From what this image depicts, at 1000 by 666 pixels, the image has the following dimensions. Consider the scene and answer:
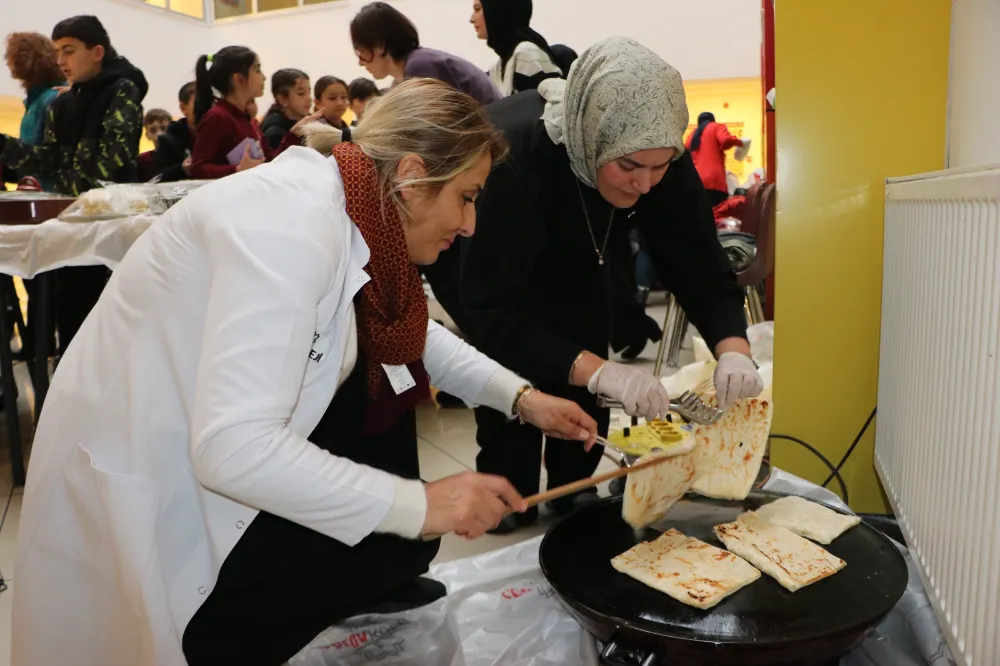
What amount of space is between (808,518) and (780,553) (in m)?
0.16

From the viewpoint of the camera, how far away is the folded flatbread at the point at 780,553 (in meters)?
1.17

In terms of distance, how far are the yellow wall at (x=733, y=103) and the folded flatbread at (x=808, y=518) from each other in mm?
7199

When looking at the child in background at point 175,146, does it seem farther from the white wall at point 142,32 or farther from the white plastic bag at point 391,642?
the white wall at point 142,32

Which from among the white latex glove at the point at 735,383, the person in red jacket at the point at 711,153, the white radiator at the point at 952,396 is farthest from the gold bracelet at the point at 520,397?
the person in red jacket at the point at 711,153

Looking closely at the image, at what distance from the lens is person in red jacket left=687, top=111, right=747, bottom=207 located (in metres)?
3.89

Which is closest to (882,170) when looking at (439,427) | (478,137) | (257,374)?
(478,137)

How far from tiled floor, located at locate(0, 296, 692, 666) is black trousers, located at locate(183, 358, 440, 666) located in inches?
15.7

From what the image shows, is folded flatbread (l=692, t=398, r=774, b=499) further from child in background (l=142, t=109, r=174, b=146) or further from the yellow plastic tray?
child in background (l=142, t=109, r=174, b=146)

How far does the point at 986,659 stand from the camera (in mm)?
902

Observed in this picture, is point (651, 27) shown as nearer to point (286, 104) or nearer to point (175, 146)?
point (286, 104)

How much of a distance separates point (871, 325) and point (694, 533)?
74cm

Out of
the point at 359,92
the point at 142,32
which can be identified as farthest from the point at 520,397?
the point at 142,32

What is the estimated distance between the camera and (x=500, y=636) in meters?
1.44

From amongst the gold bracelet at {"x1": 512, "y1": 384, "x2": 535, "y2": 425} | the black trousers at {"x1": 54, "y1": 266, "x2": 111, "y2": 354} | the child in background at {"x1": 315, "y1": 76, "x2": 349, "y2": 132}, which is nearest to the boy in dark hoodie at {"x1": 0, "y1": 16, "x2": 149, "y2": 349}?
the black trousers at {"x1": 54, "y1": 266, "x2": 111, "y2": 354}
